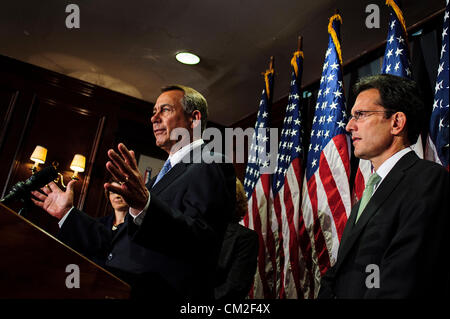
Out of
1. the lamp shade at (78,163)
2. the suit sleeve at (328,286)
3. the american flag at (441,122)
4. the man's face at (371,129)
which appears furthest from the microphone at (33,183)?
the lamp shade at (78,163)

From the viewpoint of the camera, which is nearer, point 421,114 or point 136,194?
point 136,194

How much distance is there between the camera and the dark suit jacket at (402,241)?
1.17 m

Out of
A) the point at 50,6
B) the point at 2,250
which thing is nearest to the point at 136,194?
the point at 2,250

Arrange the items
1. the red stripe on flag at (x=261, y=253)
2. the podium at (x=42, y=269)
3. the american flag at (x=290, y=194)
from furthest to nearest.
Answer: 1. the red stripe on flag at (x=261, y=253)
2. the american flag at (x=290, y=194)
3. the podium at (x=42, y=269)

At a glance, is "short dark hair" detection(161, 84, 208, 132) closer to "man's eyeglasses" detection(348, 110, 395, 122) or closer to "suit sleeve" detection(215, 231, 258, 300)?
"man's eyeglasses" detection(348, 110, 395, 122)

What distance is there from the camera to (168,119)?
1.84 metres

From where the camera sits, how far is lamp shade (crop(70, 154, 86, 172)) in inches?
173

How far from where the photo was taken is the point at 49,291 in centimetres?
87

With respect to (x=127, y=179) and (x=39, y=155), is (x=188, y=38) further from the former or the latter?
(x=127, y=179)

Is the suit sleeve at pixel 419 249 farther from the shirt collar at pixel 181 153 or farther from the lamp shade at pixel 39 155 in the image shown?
the lamp shade at pixel 39 155

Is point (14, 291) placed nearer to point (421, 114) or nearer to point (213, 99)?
point (421, 114)

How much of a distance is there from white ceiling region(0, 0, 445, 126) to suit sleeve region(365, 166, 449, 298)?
7.51ft

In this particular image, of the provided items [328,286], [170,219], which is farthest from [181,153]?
[328,286]
